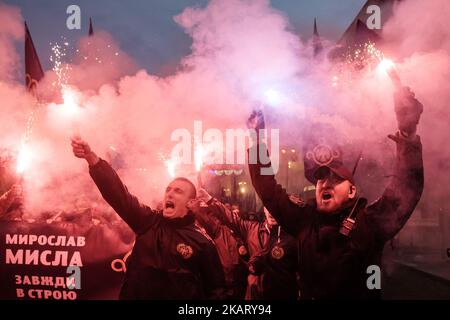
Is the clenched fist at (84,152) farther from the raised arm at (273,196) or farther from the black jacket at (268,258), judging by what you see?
the raised arm at (273,196)

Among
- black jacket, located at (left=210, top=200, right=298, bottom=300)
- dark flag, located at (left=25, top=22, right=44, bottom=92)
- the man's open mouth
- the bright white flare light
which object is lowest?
black jacket, located at (left=210, top=200, right=298, bottom=300)

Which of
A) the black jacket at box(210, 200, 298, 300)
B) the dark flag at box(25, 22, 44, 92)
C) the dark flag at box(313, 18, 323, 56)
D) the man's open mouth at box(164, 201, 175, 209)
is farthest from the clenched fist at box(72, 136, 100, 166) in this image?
the dark flag at box(313, 18, 323, 56)

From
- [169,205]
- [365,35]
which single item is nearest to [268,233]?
[169,205]

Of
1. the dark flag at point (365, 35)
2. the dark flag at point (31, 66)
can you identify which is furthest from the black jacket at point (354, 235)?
the dark flag at point (31, 66)

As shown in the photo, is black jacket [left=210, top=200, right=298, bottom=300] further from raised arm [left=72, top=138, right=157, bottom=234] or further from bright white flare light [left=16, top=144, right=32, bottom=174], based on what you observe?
bright white flare light [left=16, top=144, right=32, bottom=174]

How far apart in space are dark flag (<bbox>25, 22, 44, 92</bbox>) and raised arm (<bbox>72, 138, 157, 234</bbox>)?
7.66ft

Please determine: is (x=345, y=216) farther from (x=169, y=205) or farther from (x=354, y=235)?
(x=169, y=205)

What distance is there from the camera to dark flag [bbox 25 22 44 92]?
6.09 meters

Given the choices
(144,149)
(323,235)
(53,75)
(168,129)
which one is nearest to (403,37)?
(323,235)

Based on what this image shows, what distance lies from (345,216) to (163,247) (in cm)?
222

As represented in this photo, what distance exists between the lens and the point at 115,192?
4496mm

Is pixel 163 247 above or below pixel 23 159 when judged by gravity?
below
